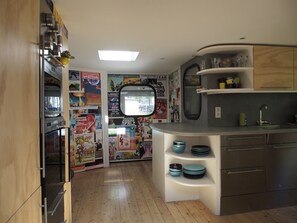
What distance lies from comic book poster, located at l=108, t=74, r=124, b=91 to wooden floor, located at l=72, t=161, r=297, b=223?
6.95 ft

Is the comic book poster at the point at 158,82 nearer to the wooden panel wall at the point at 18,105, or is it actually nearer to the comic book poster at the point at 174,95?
the comic book poster at the point at 174,95

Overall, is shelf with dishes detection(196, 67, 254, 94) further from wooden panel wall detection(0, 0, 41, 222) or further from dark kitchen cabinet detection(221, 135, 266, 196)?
wooden panel wall detection(0, 0, 41, 222)

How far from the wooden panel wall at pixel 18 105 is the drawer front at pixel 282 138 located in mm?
2542

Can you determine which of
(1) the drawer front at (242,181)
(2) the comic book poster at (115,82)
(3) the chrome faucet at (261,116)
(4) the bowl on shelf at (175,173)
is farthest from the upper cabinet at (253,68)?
(2) the comic book poster at (115,82)

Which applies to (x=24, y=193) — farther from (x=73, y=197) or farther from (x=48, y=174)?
(x=73, y=197)

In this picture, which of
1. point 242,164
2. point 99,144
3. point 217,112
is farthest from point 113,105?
point 242,164

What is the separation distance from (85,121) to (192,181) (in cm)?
259

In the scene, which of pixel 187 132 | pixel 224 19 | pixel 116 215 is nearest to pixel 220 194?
pixel 187 132

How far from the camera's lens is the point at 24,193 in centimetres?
97

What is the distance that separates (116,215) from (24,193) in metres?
1.70

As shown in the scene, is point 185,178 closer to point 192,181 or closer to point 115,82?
point 192,181

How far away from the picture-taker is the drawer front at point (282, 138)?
251 centimetres

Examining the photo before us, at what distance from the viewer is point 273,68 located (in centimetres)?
283

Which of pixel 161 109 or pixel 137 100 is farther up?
pixel 137 100
